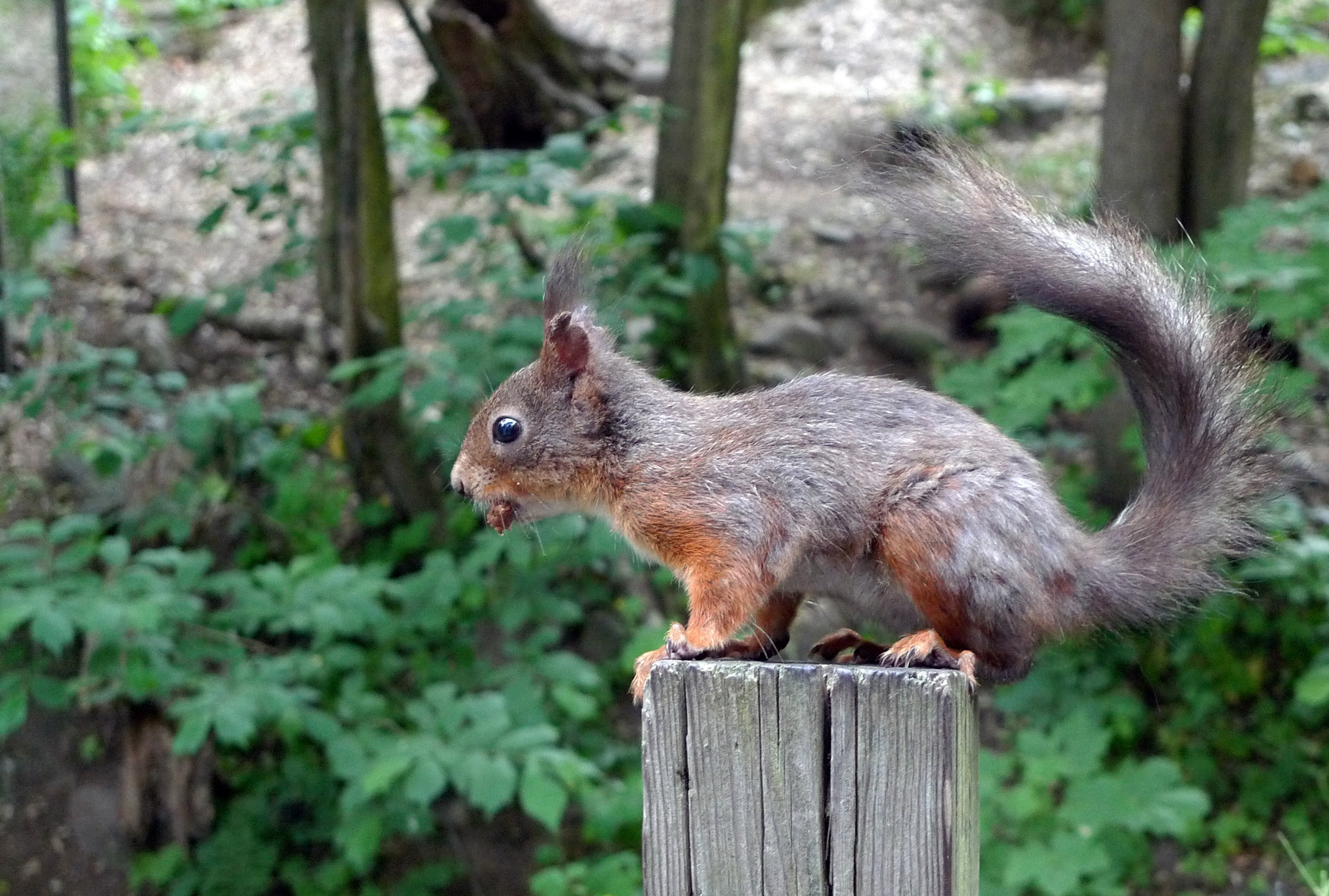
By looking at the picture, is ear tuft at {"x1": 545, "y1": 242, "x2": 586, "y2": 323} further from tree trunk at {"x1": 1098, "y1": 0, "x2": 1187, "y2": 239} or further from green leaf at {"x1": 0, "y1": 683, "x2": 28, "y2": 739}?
tree trunk at {"x1": 1098, "y1": 0, "x2": 1187, "y2": 239}

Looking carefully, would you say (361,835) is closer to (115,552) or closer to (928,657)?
(115,552)

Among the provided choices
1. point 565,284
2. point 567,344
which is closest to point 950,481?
point 567,344

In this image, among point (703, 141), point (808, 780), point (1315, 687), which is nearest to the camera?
point (808, 780)

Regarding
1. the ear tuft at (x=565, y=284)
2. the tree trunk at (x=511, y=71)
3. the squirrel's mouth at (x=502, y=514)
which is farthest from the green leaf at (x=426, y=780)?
the tree trunk at (x=511, y=71)

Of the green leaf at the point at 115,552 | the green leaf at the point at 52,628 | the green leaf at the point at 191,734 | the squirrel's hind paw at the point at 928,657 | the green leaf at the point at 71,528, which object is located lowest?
the green leaf at the point at 191,734

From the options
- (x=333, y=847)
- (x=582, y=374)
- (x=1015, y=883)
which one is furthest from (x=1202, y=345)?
(x=333, y=847)

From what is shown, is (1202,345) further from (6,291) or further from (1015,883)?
(6,291)

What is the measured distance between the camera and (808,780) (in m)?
1.59

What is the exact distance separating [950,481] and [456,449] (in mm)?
1115

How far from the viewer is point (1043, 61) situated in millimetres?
9266

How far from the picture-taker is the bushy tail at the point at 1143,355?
6.35 feet

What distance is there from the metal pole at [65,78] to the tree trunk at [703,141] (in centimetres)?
330

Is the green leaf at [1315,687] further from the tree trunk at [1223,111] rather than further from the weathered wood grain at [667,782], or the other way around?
the weathered wood grain at [667,782]

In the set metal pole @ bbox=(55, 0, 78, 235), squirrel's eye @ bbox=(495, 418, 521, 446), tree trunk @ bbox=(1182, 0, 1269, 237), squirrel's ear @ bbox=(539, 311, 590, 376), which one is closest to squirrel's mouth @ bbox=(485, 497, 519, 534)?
squirrel's eye @ bbox=(495, 418, 521, 446)
